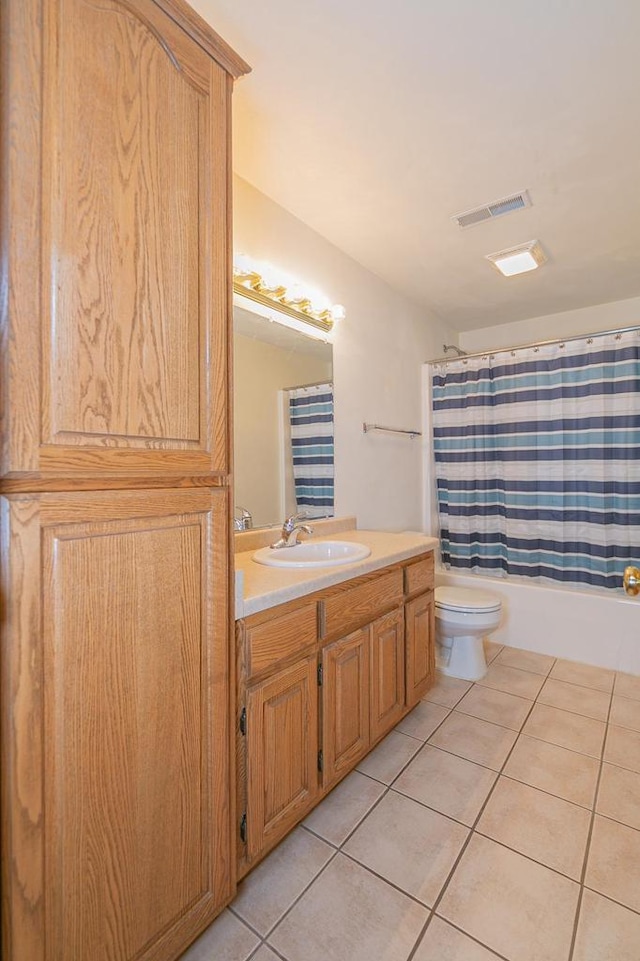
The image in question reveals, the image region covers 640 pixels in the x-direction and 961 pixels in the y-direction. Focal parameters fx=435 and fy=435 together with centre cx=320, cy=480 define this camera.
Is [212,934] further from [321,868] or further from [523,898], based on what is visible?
[523,898]

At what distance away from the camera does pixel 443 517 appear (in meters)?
3.26

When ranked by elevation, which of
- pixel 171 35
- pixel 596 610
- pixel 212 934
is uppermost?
pixel 171 35

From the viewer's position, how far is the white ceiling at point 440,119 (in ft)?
3.92

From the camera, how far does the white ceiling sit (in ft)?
3.92

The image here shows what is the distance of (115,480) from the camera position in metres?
0.86

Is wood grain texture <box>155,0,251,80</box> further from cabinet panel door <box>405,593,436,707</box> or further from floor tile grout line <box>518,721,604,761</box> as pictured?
floor tile grout line <box>518,721,604,761</box>

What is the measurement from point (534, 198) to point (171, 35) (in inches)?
64.9

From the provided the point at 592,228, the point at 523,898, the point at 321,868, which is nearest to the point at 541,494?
the point at 592,228

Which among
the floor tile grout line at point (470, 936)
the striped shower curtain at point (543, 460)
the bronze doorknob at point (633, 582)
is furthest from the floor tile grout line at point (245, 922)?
the striped shower curtain at point (543, 460)

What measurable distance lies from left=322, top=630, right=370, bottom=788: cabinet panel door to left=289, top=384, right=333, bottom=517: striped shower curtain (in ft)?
2.46

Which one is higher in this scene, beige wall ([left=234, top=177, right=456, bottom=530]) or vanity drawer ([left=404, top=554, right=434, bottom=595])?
beige wall ([left=234, top=177, right=456, bottom=530])

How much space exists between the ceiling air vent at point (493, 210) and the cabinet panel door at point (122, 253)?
1.36 metres

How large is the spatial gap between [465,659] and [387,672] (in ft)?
2.90

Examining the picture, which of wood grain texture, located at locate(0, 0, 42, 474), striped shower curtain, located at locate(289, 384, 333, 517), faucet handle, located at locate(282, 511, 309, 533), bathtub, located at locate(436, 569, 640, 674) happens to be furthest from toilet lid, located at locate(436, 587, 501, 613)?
wood grain texture, located at locate(0, 0, 42, 474)
